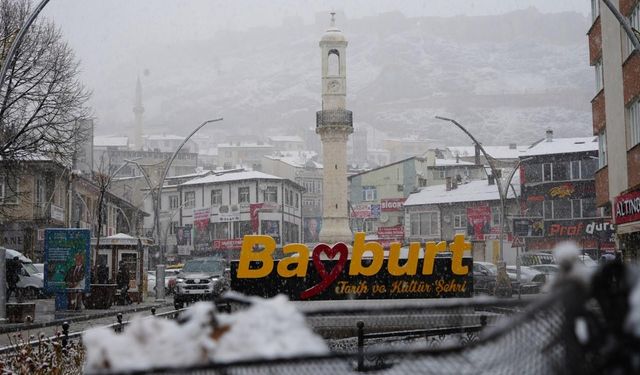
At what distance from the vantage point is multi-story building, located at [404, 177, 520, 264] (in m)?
84.4

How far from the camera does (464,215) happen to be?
8912cm

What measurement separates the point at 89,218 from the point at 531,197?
115 feet

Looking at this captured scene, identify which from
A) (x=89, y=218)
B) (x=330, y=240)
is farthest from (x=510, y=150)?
(x=89, y=218)

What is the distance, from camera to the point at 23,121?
38.0m

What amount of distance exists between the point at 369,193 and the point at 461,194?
81.9 feet

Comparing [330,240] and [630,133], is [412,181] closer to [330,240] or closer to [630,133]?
[330,240]

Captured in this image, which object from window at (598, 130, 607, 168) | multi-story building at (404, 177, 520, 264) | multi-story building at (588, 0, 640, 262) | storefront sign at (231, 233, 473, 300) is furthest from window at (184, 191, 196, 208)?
storefront sign at (231, 233, 473, 300)

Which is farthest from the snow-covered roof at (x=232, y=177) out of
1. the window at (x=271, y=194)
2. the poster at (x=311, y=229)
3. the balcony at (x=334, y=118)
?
the balcony at (x=334, y=118)

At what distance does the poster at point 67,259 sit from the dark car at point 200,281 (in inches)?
265

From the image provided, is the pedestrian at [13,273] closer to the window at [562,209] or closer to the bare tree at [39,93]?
the bare tree at [39,93]

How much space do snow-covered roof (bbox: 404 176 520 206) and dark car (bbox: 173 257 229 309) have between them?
4679 cm

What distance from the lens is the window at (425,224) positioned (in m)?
92.4

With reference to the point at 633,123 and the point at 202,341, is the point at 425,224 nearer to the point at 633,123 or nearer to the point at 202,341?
the point at 633,123

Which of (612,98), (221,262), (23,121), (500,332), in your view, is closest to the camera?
(500,332)
